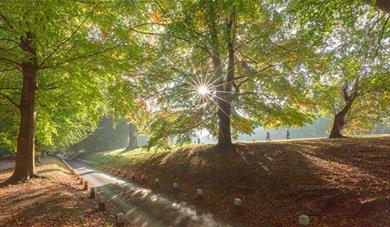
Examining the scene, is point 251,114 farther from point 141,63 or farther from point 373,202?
point 373,202

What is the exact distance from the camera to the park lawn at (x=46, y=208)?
330 inches

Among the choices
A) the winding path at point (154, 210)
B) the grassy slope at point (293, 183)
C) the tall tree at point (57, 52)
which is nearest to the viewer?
Result: the grassy slope at point (293, 183)

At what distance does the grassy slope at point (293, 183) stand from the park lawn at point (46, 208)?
414cm

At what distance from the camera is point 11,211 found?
29.6 ft

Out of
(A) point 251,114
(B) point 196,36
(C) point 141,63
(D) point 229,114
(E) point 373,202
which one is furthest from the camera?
(D) point 229,114

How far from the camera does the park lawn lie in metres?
8.38

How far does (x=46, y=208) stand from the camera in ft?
31.6

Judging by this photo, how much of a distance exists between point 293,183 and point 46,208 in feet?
30.1

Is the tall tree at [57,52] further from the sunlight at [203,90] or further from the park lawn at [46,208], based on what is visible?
the sunlight at [203,90]

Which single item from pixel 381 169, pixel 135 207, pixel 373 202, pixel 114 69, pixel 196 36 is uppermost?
pixel 196 36

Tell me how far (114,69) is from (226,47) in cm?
572

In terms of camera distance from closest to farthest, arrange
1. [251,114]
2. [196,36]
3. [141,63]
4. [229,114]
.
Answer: [196,36] → [141,63] → [251,114] → [229,114]

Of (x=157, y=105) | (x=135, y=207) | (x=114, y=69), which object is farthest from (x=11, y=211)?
(x=157, y=105)

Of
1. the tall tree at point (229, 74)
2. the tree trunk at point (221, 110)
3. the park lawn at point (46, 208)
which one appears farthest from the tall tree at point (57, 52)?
the tree trunk at point (221, 110)
